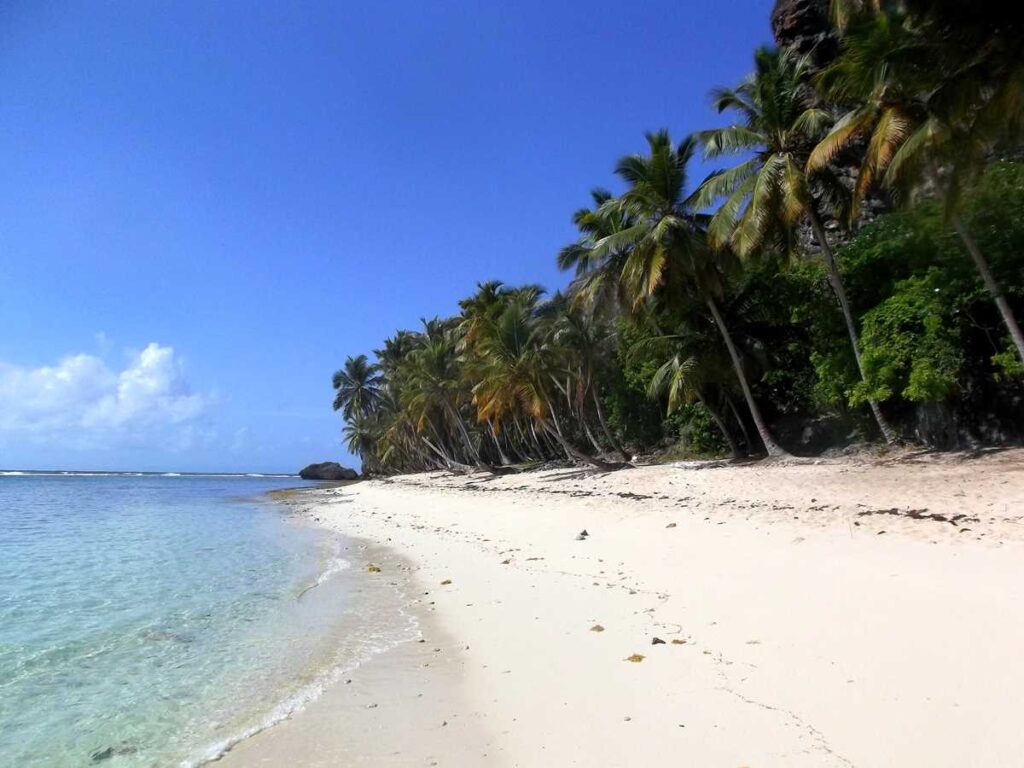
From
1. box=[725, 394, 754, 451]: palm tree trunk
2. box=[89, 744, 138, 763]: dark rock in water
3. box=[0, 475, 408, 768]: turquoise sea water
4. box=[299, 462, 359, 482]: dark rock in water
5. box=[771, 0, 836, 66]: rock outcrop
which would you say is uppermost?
box=[771, 0, 836, 66]: rock outcrop

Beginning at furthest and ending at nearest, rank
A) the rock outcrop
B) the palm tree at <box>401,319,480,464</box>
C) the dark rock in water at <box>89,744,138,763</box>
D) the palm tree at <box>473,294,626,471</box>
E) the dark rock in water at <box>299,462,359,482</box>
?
the dark rock in water at <box>299,462,359,482</box> < the palm tree at <box>401,319,480,464</box> < the rock outcrop < the palm tree at <box>473,294,626,471</box> < the dark rock in water at <box>89,744,138,763</box>

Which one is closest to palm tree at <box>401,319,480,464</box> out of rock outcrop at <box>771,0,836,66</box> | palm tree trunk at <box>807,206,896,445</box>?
rock outcrop at <box>771,0,836,66</box>

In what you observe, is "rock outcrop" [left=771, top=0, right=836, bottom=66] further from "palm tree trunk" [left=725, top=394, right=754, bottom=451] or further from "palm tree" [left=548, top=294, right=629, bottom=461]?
"palm tree trunk" [left=725, top=394, right=754, bottom=451]

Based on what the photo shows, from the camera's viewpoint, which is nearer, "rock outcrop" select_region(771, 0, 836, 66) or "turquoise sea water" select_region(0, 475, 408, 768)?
"turquoise sea water" select_region(0, 475, 408, 768)

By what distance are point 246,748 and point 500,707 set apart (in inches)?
72.1

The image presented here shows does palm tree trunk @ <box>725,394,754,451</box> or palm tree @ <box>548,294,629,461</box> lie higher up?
palm tree @ <box>548,294,629,461</box>

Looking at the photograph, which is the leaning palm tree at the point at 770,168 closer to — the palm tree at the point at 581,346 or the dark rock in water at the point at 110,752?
the palm tree at the point at 581,346

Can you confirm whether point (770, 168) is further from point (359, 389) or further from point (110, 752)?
point (359, 389)

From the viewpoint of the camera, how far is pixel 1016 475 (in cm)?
1128

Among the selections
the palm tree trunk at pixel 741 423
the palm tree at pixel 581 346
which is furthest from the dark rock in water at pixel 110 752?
the palm tree at pixel 581 346

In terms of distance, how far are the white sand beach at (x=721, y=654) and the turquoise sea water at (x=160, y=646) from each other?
0.67 meters

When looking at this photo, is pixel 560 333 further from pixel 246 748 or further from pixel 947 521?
pixel 246 748

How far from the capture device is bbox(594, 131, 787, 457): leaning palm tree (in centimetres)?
2072

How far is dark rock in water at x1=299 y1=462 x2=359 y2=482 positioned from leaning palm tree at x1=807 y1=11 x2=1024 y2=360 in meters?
90.8
